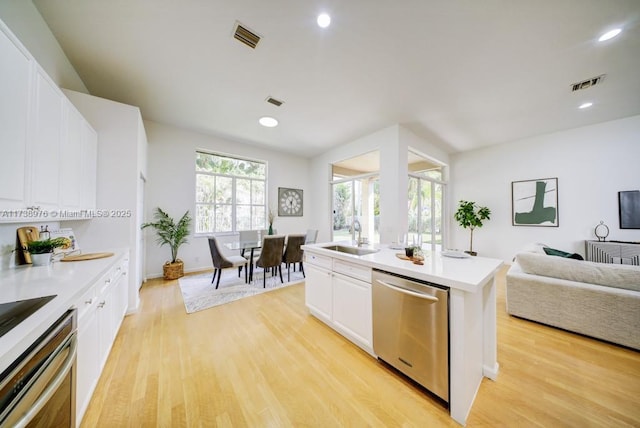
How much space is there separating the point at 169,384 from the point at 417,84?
4.14 meters

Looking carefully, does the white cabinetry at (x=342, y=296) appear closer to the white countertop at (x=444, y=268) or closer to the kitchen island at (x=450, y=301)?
the kitchen island at (x=450, y=301)

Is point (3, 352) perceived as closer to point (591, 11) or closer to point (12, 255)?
point (12, 255)

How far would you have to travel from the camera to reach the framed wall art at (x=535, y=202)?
4.36 m

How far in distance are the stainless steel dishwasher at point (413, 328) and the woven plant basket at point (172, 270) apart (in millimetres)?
3923

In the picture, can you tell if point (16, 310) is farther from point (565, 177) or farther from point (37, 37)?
point (565, 177)

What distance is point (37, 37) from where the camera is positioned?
182 cm

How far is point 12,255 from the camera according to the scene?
156 centimetres

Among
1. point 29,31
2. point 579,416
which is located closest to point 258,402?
point 579,416

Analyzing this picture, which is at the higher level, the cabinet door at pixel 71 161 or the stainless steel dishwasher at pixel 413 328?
the cabinet door at pixel 71 161

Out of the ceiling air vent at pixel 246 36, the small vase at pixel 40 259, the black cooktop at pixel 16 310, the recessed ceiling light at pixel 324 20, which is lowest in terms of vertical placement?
the black cooktop at pixel 16 310

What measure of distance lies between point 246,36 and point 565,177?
6.38 metres

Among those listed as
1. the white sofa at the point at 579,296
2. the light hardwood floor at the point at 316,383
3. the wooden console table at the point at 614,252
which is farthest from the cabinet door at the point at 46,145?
the wooden console table at the point at 614,252

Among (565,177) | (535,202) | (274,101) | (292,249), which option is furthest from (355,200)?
(565,177)

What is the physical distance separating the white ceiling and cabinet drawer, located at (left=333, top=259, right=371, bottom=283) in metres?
2.28
